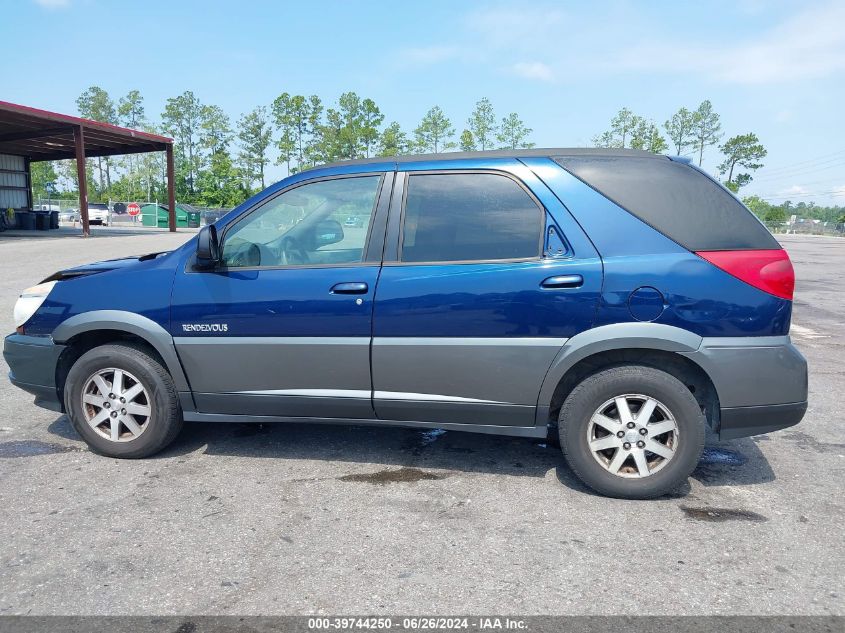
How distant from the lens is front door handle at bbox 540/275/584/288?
325 cm

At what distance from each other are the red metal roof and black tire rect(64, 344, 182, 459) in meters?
22.7

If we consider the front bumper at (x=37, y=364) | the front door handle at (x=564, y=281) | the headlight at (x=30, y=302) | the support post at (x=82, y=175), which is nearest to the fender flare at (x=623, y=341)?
the front door handle at (x=564, y=281)

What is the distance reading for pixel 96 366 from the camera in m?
3.85

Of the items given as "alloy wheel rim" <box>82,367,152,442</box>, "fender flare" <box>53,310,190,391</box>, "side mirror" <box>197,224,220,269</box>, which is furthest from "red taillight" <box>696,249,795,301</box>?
"alloy wheel rim" <box>82,367,152,442</box>

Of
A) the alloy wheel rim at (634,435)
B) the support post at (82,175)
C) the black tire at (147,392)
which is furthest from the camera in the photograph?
the support post at (82,175)

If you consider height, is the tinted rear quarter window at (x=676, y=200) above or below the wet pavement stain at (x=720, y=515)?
above

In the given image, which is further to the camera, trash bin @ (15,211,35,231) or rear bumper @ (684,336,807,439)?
trash bin @ (15,211,35,231)

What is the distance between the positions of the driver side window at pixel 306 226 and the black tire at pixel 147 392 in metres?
0.83

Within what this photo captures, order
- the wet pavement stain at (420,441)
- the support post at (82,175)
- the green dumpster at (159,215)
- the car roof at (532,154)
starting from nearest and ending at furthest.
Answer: the car roof at (532,154) < the wet pavement stain at (420,441) < the support post at (82,175) < the green dumpster at (159,215)

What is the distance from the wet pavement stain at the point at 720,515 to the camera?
3.16 metres

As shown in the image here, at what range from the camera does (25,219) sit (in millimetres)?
32594

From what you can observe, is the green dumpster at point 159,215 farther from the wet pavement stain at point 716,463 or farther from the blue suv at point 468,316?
the wet pavement stain at point 716,463

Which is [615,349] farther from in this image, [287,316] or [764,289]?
[287,316]

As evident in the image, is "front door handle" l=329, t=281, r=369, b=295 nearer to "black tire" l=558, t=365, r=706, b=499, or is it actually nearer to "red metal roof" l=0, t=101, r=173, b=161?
"black tire" l=558, t=365, r=706, b=499
